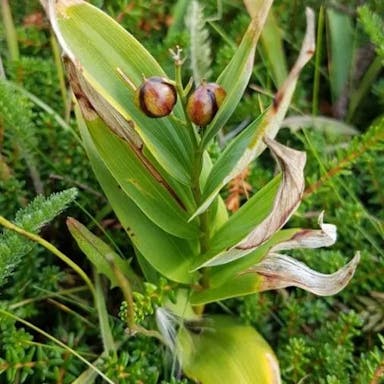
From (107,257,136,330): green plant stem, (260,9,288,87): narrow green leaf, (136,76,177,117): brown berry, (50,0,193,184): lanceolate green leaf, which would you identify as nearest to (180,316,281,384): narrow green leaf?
(107,257,136,330): green plant stem

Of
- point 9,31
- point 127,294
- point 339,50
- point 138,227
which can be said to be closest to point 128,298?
point 127,294

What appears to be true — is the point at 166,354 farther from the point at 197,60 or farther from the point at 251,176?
the point at 197,60

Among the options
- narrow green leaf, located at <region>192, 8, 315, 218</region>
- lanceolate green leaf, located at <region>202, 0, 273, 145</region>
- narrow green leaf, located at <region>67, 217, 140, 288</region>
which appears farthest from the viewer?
narrow green leaf, located at <region>67, 217, 140, 288</region>

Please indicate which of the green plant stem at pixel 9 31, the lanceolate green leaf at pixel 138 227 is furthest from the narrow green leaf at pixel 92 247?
the green plant stem at pixel 9 31

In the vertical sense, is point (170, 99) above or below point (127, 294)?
above

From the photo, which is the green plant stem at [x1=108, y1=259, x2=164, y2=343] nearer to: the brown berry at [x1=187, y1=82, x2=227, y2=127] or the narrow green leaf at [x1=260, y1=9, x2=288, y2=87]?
the brown berry at [x1=187, y1=82, x2=227, y2=127]

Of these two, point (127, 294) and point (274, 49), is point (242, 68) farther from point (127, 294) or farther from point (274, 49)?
point (274, 49)
